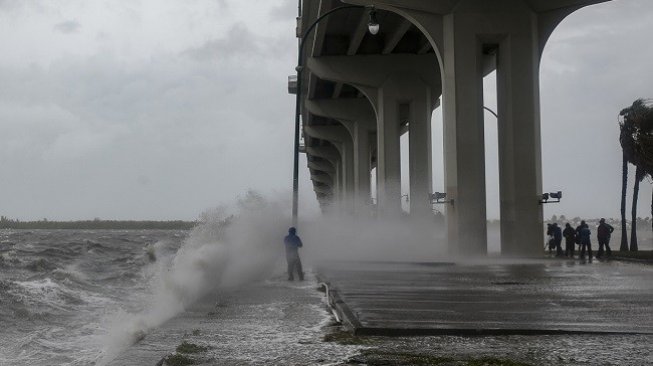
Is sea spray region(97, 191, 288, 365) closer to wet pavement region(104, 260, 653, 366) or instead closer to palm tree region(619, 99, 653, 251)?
wet pavement region(104, 260, 653, 366)

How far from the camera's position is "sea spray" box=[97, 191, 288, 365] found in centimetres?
1373

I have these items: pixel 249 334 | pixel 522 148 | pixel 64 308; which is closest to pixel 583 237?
pixel 522 148

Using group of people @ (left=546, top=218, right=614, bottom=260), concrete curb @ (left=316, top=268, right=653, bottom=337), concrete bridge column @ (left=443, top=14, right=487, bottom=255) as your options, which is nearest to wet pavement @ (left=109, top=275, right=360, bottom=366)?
concrete curb @ (left=316, top=268, right=653, bottom=337)

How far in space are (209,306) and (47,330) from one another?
516 cm

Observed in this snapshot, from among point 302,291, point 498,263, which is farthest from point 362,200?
point 302,291

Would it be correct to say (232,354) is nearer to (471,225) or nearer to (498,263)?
(498,263)

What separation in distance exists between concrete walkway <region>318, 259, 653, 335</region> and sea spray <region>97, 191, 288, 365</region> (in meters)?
2.89

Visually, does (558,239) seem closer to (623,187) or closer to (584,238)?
(584,238)

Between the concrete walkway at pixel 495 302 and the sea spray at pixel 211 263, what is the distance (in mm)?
2890

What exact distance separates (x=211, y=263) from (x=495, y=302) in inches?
455

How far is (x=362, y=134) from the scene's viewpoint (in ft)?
199

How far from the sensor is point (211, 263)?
22484mm

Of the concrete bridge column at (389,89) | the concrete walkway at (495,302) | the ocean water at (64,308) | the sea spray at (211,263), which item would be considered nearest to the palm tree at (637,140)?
the concrete bridge column at (389,89)

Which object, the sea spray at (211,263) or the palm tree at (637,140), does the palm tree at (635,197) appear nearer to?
the palm tree at (637,140)
